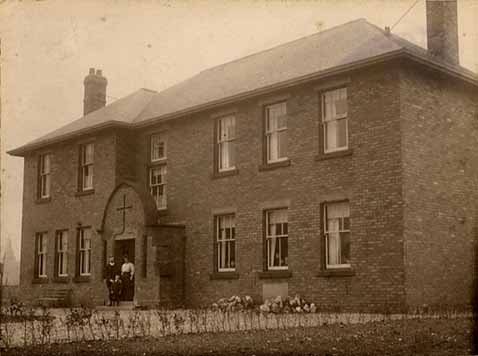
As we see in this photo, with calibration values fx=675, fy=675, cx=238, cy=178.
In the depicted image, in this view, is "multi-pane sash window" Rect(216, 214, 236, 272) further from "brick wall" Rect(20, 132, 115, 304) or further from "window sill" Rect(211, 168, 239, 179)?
"brick wall" Rect(20, 132, 115, 304)

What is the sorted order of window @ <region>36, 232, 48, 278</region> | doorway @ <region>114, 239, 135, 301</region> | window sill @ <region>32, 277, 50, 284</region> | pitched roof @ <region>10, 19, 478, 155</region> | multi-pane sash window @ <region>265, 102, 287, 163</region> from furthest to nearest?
window @ <region>36, 232, 48, 278</region> → window sill @ <region>32, 277, 50, 284</region> → doorway @ <region>114, 239, 135, 301</region> → multi-pane sash window @ <region>265, 102, 287, 163</region> → pitched roof @ <region>10, 19, 478, 155</region>

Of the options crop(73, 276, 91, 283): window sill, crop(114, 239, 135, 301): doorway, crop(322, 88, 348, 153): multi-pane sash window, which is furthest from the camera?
crop(73, 276, 91, 283): window sill

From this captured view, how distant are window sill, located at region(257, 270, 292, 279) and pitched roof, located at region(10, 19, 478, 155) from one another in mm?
5560

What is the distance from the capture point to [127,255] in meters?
25.5

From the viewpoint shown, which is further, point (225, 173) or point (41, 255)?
point (41, 255)

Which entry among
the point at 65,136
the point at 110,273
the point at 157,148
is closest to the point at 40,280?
the point at 110,273

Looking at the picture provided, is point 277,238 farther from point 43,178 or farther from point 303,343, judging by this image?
point 43,178

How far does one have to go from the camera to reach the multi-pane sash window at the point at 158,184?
82.1ft

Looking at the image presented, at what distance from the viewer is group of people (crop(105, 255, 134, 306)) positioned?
79.3 feet

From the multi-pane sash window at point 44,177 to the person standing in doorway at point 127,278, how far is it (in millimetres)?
6919

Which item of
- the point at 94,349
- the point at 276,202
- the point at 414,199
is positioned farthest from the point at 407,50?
the point at 94,349

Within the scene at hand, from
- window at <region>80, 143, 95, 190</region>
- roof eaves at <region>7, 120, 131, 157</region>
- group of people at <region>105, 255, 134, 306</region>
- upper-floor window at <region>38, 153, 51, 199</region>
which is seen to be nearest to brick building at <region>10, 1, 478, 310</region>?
roof eaves at <region>7, 120, 131, 157</region>

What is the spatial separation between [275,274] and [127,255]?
7.50m

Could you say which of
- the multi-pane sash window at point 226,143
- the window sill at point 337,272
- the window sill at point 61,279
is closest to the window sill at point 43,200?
the window sill at point 61,279
